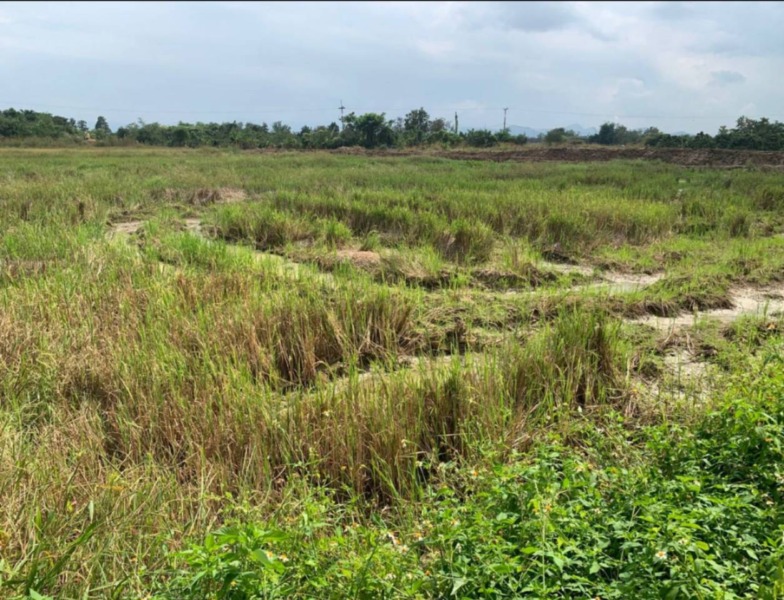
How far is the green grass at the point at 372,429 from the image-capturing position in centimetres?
168

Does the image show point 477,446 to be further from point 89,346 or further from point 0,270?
point 0,270

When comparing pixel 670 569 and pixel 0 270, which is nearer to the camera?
pixel 670 569

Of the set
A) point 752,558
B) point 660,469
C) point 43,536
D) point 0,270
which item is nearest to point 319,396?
point 43,536

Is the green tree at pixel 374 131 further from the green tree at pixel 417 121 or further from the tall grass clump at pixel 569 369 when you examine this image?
the tall grass clump at pixel 569 369

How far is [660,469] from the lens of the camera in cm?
233

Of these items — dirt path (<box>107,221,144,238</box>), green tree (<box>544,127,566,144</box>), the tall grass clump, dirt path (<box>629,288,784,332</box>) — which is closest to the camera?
the tall grass clump

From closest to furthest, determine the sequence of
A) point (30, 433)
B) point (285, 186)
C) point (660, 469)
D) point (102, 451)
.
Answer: point (660, 469) < point (102, 451) < point (30, 433) < point (285, 186)

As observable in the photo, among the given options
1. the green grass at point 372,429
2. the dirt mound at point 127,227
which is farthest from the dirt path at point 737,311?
the dirt mound at point 127,227

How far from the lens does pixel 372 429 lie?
2.69 m

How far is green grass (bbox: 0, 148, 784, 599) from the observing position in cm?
168

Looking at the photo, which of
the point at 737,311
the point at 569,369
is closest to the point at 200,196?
the point at 737,311

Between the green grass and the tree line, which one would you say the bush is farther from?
the green grass

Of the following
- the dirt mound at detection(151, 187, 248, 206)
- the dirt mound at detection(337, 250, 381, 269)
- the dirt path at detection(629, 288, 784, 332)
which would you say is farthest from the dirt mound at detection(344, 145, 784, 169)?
the dirt mound at detection(337, 250, 381, 269)

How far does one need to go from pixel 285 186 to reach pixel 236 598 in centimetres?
1173
